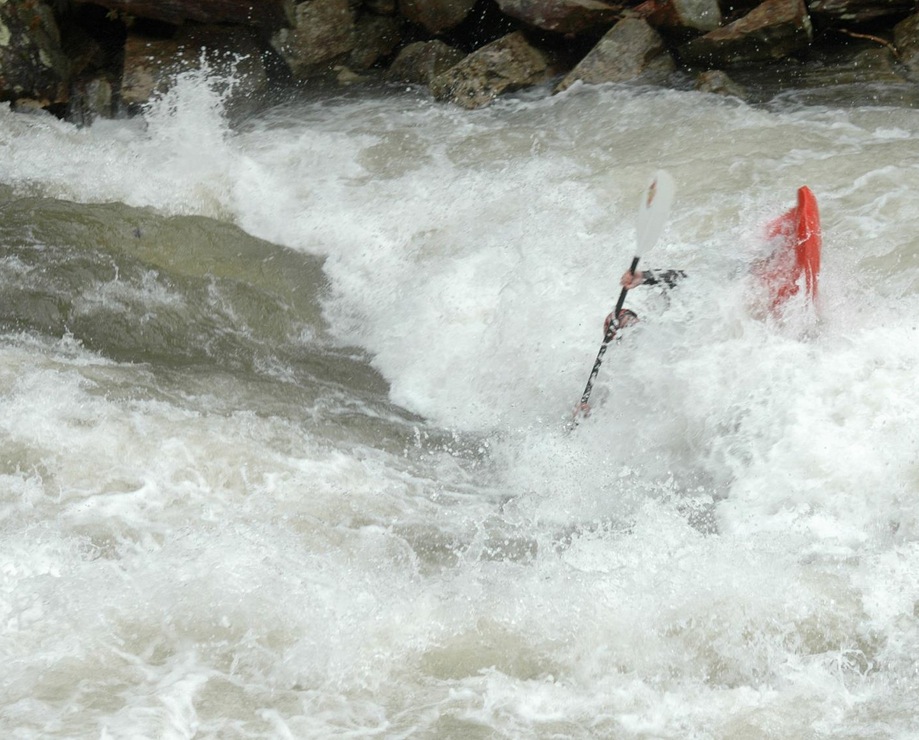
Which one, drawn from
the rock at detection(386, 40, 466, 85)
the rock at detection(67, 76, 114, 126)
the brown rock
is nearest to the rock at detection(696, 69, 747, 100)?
the brown rock

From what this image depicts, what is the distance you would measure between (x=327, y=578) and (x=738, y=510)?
1.45 m

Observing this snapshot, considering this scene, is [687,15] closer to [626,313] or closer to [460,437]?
[626,313]

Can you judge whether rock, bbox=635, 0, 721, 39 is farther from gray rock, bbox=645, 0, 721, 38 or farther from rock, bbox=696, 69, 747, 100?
rock, bbox=696, 69, 747, 100

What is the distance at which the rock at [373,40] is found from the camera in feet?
23.2

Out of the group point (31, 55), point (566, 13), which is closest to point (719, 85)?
point (566, 13)

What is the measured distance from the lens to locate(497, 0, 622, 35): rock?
21.0 ft

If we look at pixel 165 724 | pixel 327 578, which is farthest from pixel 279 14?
pixel 165 724

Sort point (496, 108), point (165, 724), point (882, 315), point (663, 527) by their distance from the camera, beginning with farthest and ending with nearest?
point (496, 108)
point (882, 315)
point (663, 527)
point (165, 724)

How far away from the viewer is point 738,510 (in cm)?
341

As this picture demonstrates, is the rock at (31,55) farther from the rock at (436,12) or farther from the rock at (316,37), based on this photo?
the rock at (436,12)

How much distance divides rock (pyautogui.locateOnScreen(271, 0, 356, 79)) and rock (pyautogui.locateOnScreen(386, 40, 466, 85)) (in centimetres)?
42

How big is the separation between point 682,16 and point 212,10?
3.24m

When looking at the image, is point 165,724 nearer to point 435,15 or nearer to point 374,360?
point 374,360

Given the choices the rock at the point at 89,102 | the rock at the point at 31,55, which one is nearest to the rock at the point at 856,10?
the rock at the point at 89,102
